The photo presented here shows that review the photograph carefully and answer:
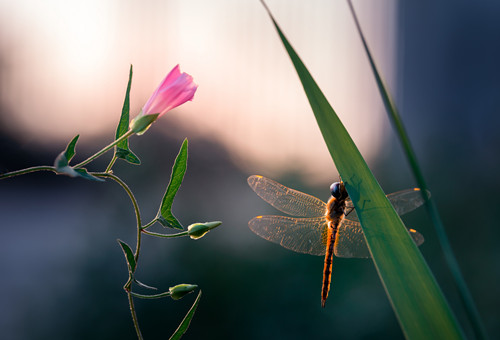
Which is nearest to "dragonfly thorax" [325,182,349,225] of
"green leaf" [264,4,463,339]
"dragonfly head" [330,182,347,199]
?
"dragonfly head" [330,182,347,199]

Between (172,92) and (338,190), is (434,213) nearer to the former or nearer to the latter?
(172,92)

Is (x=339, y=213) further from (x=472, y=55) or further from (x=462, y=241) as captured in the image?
(x=472, y=55)

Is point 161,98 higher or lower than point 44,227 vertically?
higher

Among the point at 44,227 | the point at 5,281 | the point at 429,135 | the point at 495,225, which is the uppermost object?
the point at 44,227

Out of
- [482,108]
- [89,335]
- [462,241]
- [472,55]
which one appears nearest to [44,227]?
[89,335]

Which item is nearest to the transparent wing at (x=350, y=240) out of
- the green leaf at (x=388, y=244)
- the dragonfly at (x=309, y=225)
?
the dragonfly at (x=309, y=225)

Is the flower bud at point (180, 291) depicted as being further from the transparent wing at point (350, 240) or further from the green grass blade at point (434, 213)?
the transparent wing at point (350, 240)

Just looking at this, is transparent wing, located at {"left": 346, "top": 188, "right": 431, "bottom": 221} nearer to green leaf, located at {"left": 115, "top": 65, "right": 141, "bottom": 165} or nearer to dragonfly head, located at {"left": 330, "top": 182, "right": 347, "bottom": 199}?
dragonfly head, located at {"left": 330, "top": 182, "right": 347, "bottom": 199}
